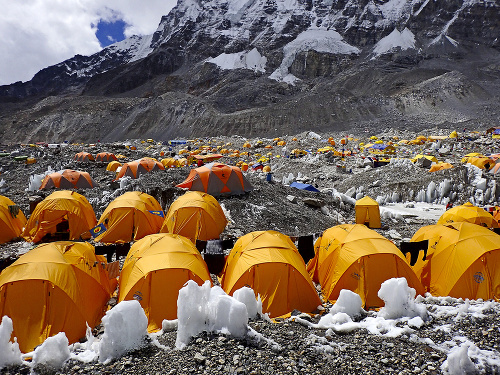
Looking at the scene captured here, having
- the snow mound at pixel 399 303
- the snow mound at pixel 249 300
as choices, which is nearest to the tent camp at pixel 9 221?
the snow mound at pixel 249 300

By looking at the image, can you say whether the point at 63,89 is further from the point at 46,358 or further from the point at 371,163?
the point at 46,358

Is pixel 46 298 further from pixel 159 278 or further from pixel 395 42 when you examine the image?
pixel 395 42

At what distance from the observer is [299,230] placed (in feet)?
41.7

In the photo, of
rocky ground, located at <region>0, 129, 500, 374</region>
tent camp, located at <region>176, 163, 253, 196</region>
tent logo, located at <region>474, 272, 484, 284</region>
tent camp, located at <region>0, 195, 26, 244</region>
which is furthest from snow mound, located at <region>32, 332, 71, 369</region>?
tent camp, located at <region>176, 163, 253, 196</region>

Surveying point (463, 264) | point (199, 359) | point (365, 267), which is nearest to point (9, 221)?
point (199, 359)

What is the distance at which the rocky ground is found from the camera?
4238mm

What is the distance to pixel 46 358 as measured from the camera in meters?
4.29

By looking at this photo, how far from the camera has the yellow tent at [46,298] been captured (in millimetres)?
5418

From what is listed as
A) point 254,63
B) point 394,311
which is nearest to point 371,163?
point 394,311

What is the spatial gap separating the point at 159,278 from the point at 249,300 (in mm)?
1866

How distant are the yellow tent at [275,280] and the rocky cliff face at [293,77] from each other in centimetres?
5420

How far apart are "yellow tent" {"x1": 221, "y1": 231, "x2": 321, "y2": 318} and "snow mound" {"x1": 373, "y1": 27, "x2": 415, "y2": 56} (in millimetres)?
103464

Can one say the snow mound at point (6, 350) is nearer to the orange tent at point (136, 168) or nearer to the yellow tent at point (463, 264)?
the yellow tent at point (463, 264)

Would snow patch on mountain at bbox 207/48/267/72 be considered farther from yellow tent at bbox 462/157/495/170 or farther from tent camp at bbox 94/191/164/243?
tent camp at bbox 94/191/164/243
